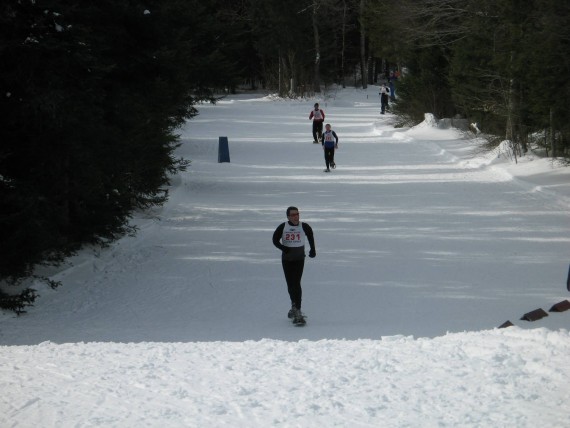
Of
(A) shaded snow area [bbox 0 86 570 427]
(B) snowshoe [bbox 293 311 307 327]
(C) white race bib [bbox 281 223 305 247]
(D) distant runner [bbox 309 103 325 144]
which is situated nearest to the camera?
(A) shaded snow area [bbox 0 86 570 427]

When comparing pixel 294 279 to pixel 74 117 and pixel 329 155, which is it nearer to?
pixel 74 117

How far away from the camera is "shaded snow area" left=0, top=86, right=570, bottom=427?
6781mm

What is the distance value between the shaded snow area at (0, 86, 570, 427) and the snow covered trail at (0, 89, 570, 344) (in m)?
0.05

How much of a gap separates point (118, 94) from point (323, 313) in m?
6.37

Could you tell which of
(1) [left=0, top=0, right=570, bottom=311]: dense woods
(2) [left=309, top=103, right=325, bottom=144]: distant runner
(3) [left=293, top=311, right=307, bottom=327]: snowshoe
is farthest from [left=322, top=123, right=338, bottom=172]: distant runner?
(3) [left=293, top=311, right=307, bottom=327]: snowshoe

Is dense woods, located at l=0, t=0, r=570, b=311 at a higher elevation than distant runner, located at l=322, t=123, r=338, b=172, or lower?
higher

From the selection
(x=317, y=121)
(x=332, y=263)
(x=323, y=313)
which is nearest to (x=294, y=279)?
(x=323, y=313)

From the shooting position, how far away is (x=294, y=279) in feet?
37.5

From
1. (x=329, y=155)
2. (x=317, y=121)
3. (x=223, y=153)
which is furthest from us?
(x=317, y=121)

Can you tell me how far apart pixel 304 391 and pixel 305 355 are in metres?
1.20

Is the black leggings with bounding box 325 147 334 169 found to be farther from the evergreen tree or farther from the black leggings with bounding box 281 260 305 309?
the black leggings with bounding box 281 260 305 309

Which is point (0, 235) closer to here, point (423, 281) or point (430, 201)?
point (423, 281)

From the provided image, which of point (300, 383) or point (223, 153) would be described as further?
point (223, 153)

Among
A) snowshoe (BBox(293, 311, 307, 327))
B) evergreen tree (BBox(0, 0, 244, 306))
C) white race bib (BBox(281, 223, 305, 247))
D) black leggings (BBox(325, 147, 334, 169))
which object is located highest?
evergreen tree (BBox(0, 0, 244, 306))
